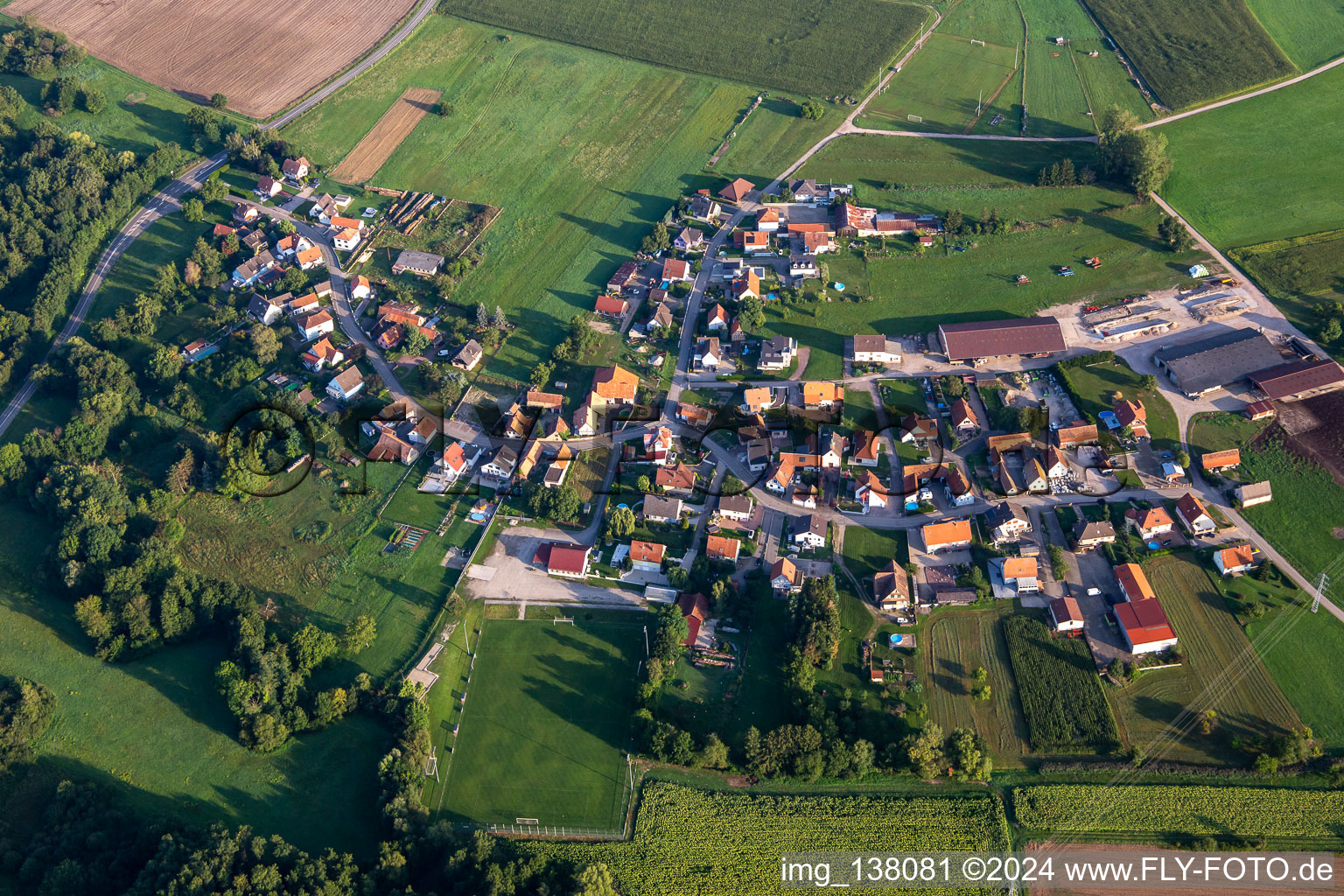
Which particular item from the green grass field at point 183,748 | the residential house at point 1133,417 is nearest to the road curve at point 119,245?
the green grass field at point 183,748

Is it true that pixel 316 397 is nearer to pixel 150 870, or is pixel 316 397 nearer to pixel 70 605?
pixel 70 605

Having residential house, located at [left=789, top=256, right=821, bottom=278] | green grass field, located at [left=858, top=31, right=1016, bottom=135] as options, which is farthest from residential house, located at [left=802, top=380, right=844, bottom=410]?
green grass field, located at [left=858, top=31, right=1016, bottom=135]

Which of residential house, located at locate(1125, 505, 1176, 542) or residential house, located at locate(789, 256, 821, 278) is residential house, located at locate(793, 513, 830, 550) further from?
residential house, located at locate(789, 256, 821, 278)

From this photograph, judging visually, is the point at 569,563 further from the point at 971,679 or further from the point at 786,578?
the point at 971,679

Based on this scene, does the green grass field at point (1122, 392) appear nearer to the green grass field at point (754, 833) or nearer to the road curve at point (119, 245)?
the green grass field at point (754, 833)

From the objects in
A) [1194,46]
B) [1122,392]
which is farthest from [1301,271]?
[1194,46]

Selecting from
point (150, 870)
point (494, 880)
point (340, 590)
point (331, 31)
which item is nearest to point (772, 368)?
point (340, 590)
